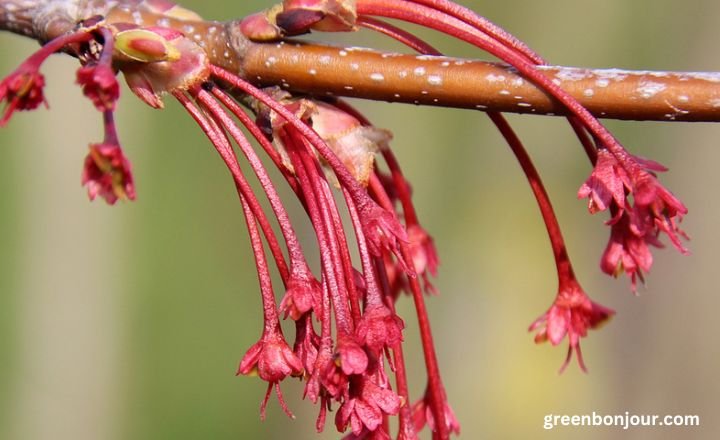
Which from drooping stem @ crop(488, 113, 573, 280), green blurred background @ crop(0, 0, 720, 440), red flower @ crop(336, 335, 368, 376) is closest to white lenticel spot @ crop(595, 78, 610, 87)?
drooping stem @ crop(488, 113, 573, 280)

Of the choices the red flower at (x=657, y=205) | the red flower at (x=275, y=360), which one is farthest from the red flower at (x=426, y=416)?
the red flower at (x=657, y=205)

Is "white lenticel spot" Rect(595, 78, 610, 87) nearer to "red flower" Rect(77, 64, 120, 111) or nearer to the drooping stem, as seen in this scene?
the drooping stem

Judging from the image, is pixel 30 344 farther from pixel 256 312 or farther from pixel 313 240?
pixel 313 240

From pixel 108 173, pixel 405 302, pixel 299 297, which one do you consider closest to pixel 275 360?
pixel 299 297

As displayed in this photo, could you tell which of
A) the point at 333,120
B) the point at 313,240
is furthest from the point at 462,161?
the point at 333,120

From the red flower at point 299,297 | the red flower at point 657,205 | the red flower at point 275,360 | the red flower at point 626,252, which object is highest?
the red flower at point 657,205

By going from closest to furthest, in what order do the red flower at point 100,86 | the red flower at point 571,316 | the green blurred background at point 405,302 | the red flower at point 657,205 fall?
the red flower at point 100,86 < the red flower at point 657,205 < the red flower at point 571,316 < the green blurred background at point 405,302

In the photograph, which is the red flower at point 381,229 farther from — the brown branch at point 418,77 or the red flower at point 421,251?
the red flower at point 421,251
